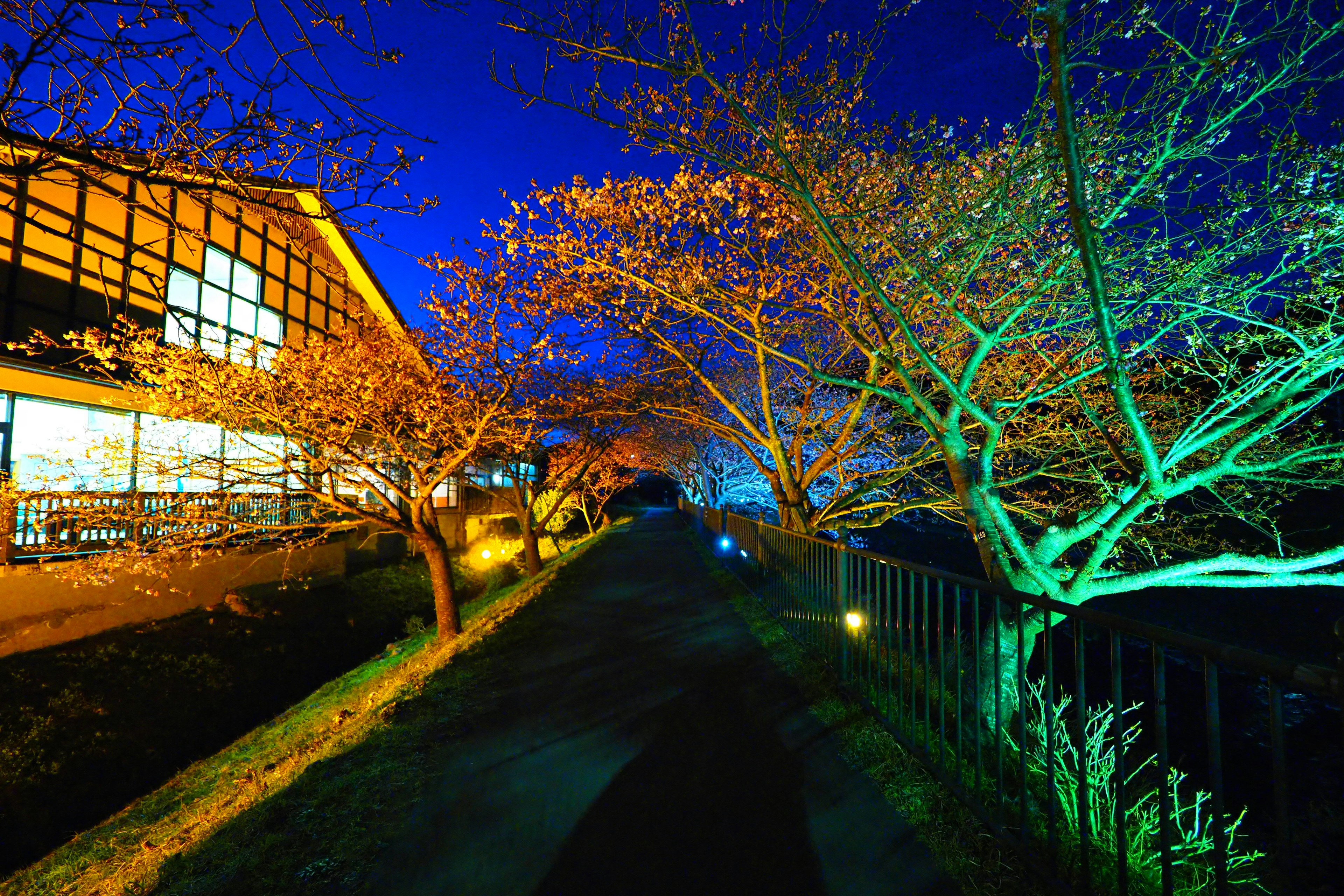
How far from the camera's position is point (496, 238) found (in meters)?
8.20

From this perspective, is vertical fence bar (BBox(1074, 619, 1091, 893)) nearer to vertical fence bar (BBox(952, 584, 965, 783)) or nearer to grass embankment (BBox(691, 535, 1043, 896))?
grass embankment (BBox(691, 535, 1043, 896))

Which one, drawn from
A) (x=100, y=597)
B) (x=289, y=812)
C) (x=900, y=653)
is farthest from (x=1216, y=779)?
(x=100, y=597)

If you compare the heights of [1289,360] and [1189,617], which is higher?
[1289,360]

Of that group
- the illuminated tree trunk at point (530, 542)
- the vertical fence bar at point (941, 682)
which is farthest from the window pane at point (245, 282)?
the vertical fence bar at point (941, 682)

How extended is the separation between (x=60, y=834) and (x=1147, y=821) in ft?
35.7

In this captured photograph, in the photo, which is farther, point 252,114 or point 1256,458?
point 1256,458

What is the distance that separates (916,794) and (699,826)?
4.16 feet

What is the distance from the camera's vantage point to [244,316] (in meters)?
16.9

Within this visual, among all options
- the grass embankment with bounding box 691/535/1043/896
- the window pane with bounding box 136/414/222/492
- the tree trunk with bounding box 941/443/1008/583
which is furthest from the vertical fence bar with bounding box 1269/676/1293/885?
the window pane with bounding box 136/414/222/492

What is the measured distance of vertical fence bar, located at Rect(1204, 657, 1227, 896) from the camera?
1782mm

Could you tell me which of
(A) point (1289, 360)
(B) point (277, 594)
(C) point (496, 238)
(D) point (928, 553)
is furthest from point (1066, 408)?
(D) point (928, 553)

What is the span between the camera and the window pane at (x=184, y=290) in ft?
47.4

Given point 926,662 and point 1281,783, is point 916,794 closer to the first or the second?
point 926,662

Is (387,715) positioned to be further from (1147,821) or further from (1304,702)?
(1304,702)
